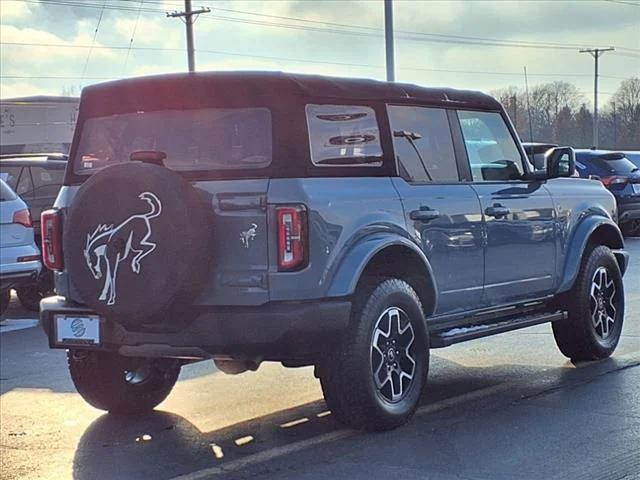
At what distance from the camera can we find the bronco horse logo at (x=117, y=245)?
17.1ft

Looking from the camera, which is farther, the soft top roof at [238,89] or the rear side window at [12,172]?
the rear side window at [12,172]

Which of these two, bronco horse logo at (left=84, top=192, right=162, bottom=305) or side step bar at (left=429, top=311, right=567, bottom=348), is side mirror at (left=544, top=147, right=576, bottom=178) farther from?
bronco horse logo at (left=84, top=192, right=162, bottom=305)

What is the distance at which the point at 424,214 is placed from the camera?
605cm

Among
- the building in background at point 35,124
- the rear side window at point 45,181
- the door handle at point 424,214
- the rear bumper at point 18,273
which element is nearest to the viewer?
the door handle at point 424,214

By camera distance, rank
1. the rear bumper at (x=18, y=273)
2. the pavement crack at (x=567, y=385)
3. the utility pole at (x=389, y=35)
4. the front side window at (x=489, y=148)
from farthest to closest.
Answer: the utility pole at (x=389, y=35), the rear bumper at (x=18, y=273), the front side window at (x=489, y=148), the pavement crack at (x=567, y=385)

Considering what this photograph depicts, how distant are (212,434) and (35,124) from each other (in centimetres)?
2653

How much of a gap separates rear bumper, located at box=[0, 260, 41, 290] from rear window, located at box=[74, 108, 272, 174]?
4376mm

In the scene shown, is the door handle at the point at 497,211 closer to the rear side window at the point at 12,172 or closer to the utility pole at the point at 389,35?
the rear side window at the point at 12,172

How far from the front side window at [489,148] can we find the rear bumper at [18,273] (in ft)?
17.2

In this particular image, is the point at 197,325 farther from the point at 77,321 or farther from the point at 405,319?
the point at 405,319

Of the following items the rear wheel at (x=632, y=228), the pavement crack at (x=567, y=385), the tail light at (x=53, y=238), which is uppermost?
the tail light at (x=53, y=238)

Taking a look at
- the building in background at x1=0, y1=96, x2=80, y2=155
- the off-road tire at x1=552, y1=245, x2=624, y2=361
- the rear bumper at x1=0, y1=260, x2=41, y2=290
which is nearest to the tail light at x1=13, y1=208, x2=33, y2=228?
the rear bumper at x1=0, y1=260, x2=41, y2=290

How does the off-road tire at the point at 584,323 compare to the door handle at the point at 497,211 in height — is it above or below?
below

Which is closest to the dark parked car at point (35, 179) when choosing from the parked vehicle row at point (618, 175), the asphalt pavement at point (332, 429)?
the asphalt pavement at point (332, 429)
